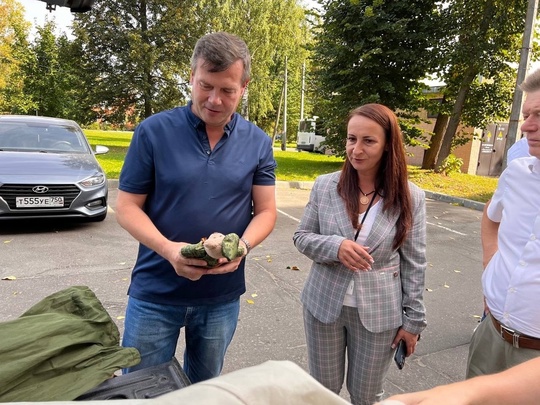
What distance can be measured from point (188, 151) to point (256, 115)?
2778cm

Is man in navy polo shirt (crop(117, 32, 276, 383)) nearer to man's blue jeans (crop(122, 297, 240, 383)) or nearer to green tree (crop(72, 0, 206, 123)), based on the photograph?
man's blue jeans (crop(122, 297, 240, 383))

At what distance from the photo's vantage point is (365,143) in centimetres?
207

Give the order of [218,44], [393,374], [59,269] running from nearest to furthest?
[218,44] → [393,374] → [59,269]

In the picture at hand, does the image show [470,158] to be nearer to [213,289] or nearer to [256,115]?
[256,115]

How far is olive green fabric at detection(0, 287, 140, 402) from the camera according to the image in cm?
114

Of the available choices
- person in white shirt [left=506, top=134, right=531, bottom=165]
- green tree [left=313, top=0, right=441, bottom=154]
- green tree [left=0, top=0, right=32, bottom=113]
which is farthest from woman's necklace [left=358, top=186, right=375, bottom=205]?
green tree [left=0, top=0, right=32, bottom=113]

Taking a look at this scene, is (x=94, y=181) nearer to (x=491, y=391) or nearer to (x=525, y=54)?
(x=491, y=391)

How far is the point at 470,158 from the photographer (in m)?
17.7

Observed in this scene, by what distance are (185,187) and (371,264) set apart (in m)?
0.98

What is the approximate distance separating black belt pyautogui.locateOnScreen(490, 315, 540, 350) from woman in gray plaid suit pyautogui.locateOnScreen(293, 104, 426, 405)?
38cm

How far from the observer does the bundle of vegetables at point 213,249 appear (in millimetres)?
1488

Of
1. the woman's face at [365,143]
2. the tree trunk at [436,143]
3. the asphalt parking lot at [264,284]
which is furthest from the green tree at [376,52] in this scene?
the woman's face at [365,143]

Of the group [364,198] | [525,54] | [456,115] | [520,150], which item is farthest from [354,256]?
[456,115]

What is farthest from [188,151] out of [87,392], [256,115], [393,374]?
[256,115]
